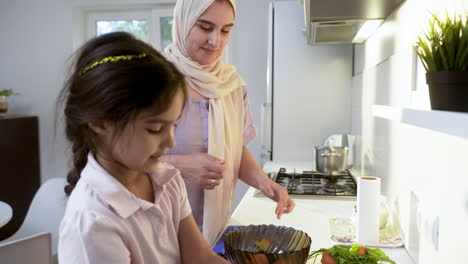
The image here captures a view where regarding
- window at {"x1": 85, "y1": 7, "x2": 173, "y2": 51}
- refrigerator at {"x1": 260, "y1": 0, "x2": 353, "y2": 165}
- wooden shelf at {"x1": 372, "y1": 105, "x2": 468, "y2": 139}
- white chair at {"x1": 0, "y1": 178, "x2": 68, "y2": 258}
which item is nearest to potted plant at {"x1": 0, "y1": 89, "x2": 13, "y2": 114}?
window at {"x1": 85, "y1": 7, "x2": 173, "y2": 51}

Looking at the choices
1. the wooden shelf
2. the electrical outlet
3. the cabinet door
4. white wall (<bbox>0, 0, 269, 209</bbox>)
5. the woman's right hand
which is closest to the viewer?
the wooden shelf

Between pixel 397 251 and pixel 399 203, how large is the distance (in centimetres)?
17

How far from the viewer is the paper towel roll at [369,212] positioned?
123 cm

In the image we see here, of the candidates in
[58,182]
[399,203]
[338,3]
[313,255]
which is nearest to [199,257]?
[313,255]

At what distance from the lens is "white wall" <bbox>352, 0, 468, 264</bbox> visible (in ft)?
2.67

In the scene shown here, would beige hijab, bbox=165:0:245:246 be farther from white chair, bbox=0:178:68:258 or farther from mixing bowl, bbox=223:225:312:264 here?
white chair, bbox=0:178:68:258

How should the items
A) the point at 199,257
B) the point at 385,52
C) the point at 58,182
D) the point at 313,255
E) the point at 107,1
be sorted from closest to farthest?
the point at 199,257 < the point at 313,255 < the point at 385,52 < the point at 58,182 < the point at 107,1

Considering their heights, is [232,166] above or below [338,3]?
below

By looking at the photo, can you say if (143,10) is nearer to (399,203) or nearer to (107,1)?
(107,1)

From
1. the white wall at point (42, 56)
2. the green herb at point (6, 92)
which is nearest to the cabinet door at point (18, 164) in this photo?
the white wall at point (42, 56)

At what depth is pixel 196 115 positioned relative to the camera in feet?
4.64

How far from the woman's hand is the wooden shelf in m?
0.61

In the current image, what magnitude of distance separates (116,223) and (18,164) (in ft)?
11.0

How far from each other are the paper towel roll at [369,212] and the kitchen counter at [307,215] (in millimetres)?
55
